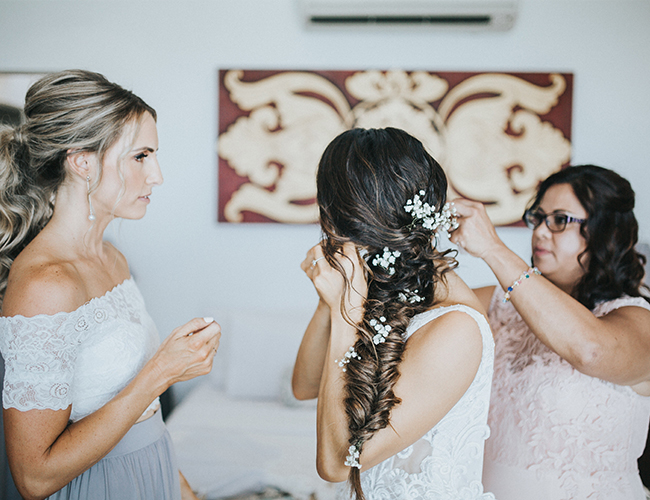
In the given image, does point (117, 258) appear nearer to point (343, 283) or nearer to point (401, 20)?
point (343, 283)

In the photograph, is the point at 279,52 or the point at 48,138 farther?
the point at 279,52

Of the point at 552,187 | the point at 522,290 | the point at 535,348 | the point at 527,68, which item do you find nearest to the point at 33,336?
the point at 522,290

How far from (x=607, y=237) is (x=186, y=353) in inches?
52.3

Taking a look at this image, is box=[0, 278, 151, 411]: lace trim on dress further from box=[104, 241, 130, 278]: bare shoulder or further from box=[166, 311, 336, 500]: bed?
box=[166, 311, 336, 500]: bed

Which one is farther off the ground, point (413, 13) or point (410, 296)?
point (413, 13)

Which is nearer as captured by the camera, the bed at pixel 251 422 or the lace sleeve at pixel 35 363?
the lace sleeve at pixel 35 363

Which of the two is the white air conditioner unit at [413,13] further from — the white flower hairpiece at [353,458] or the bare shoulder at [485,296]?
the white flower hairpiece at [353,458]

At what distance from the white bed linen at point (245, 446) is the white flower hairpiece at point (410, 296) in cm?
108

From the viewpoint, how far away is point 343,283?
1058mm

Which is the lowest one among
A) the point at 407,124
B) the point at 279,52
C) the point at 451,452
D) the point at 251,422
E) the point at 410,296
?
the point at 251,422

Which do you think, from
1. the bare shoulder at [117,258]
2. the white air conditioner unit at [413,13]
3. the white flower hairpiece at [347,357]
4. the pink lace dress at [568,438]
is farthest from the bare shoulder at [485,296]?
the white air conditioner unit at [413,13]

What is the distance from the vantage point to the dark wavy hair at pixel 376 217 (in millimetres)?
1012

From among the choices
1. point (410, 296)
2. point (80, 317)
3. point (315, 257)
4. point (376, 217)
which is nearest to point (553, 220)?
point (410, 296)

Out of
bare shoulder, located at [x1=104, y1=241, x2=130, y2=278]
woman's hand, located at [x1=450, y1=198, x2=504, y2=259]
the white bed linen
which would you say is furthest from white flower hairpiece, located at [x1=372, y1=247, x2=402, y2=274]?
the white bed linen
